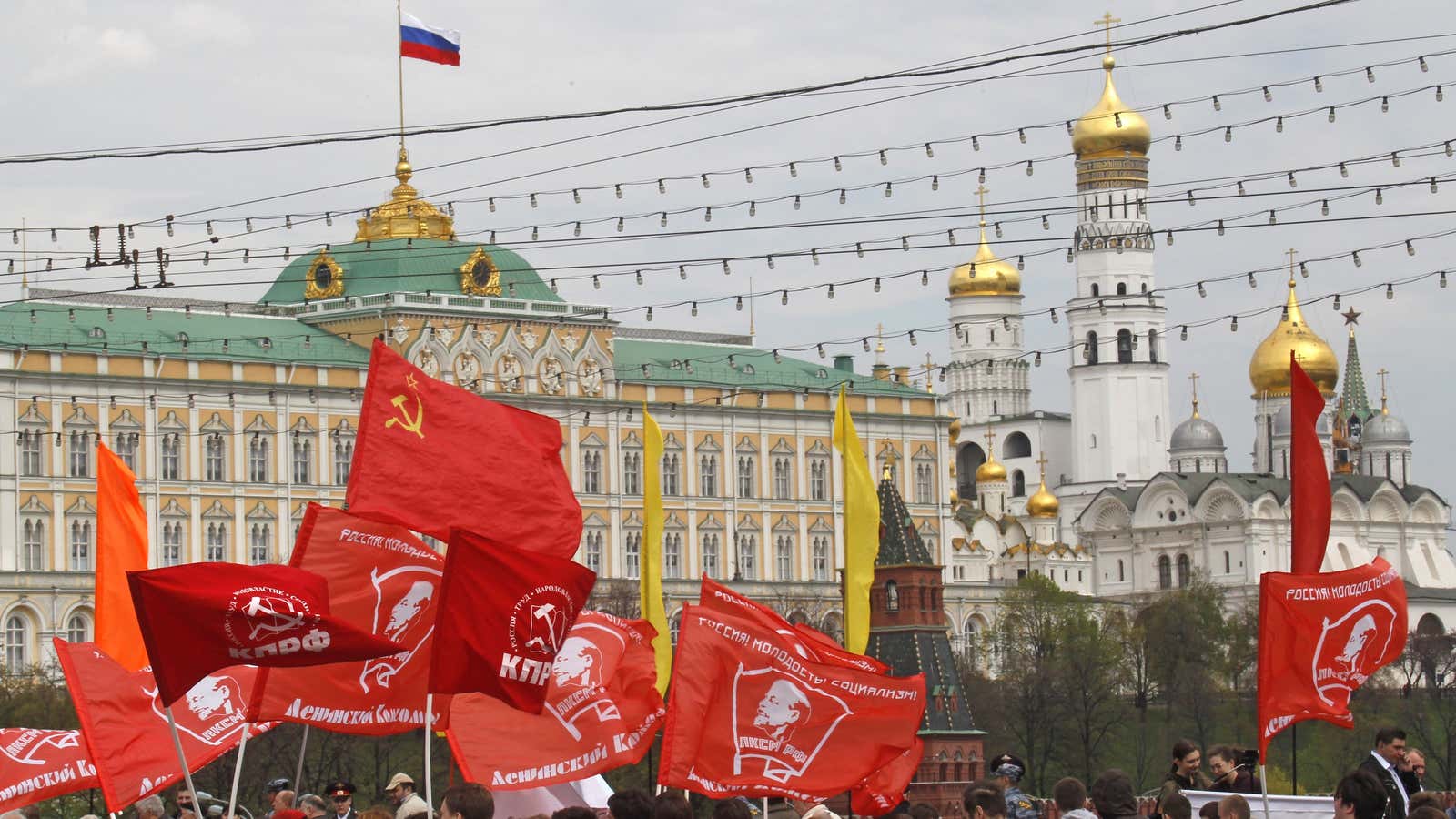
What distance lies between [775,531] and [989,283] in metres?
49.4

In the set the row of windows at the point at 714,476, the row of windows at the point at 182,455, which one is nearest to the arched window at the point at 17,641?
the row of windows at the point at 182,455

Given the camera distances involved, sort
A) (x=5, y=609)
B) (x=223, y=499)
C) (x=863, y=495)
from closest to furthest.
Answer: (x=863, y=495), (x=5, y=609), (x=223, y=499)

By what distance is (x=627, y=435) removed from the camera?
4348 inches

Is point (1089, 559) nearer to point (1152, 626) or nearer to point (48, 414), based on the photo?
point (1152, 626)

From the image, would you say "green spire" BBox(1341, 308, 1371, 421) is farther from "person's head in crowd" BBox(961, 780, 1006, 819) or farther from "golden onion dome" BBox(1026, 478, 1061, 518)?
"person's head in crowd" BBox(961, 780, 1006, 819)

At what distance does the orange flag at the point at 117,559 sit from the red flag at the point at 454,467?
4263mm

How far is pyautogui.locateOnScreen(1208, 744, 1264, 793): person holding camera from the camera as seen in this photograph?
863 inches

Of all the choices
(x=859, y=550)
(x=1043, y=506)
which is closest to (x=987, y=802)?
(x=859, y=550)

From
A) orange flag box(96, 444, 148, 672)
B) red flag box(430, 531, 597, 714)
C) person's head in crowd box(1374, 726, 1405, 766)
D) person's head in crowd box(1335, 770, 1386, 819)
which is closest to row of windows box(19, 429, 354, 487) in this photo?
orange flag box(96, 444, 148, 672)

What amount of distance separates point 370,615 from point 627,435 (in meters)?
88.7

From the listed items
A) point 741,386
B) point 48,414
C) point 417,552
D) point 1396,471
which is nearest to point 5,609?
point 48,414

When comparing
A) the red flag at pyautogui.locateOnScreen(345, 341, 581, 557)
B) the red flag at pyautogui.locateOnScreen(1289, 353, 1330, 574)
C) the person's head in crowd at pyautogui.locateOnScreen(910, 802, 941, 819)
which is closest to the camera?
the person's head in crowd at pyautogui.locateOnScreen(910, 802, 941, 819)

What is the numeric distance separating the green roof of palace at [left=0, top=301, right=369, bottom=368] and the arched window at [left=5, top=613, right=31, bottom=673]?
7942 mm

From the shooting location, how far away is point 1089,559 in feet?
472
